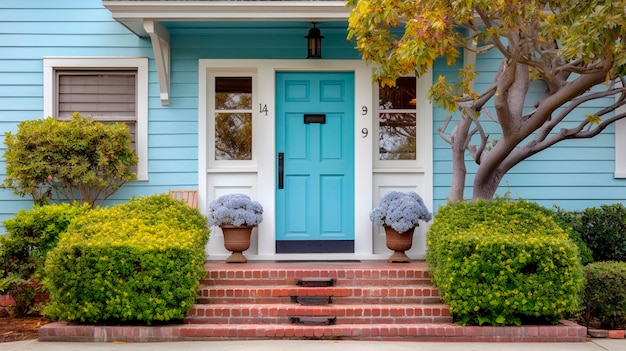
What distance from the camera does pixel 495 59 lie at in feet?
28.2

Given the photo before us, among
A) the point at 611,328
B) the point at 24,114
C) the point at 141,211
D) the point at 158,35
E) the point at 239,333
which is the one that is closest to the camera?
the point at 239,333

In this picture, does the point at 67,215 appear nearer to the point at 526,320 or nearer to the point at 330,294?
the point at 330,294

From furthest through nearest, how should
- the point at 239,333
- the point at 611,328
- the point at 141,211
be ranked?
the point at 141,211
the point at 611,328
the point at 239,333

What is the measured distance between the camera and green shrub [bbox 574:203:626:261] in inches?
313

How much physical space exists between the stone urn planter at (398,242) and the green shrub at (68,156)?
310 centimetres

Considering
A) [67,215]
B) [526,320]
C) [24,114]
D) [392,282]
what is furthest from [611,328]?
[24,114]

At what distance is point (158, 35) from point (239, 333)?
3584 millimetres

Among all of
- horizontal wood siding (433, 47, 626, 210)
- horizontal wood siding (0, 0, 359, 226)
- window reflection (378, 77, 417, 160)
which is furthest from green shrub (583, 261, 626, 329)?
horizontal wood siding (0, 0, 359, 226)

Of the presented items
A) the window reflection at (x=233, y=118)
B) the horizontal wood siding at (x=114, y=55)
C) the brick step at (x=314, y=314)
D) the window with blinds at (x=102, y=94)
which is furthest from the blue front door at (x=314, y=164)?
the brick step at (x=314, y=314)

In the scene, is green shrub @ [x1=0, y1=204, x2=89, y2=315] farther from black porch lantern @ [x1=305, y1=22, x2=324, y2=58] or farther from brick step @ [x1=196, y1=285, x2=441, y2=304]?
black porch lantern @ [x1=305, y1=22, x2=324, y2=58]

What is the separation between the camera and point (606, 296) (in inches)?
261

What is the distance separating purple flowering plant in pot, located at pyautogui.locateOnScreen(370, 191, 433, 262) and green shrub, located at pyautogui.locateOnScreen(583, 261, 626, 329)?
1.93 meters

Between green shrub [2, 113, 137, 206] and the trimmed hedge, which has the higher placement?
green shrub [2, 113, 137, 206]

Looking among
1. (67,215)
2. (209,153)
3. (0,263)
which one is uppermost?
(209,153)
